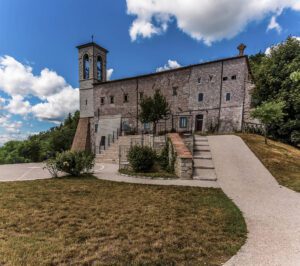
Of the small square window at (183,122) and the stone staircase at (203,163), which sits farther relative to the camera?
the small square window at (183,122)

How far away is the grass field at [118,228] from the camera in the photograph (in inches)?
103

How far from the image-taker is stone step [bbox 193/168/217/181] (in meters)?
7.98

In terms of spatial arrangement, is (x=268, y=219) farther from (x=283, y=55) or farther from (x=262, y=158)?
(x=283, y=55)

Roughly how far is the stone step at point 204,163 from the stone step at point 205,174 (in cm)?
31

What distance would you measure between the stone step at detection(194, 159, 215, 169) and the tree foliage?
11.7m

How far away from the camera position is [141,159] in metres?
9.18

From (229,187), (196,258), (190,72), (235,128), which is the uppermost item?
(190,72)

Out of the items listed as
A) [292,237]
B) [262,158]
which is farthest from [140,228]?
[262,158]

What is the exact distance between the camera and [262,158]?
10.3 meters

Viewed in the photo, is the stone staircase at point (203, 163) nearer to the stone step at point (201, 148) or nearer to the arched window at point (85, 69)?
the stone step at point (201, 148)

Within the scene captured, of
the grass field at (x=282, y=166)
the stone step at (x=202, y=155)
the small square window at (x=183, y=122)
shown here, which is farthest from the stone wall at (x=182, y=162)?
the small square window at (x=183, y=122)

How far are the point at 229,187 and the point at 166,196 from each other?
2648 millimetres

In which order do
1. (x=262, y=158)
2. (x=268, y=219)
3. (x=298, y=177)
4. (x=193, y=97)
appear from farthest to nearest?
(x=193, y=97), (x=262, y=158), (x=298, y=177), (x=268, y=219)

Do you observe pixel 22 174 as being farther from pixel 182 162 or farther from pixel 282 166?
pixel 282 166
